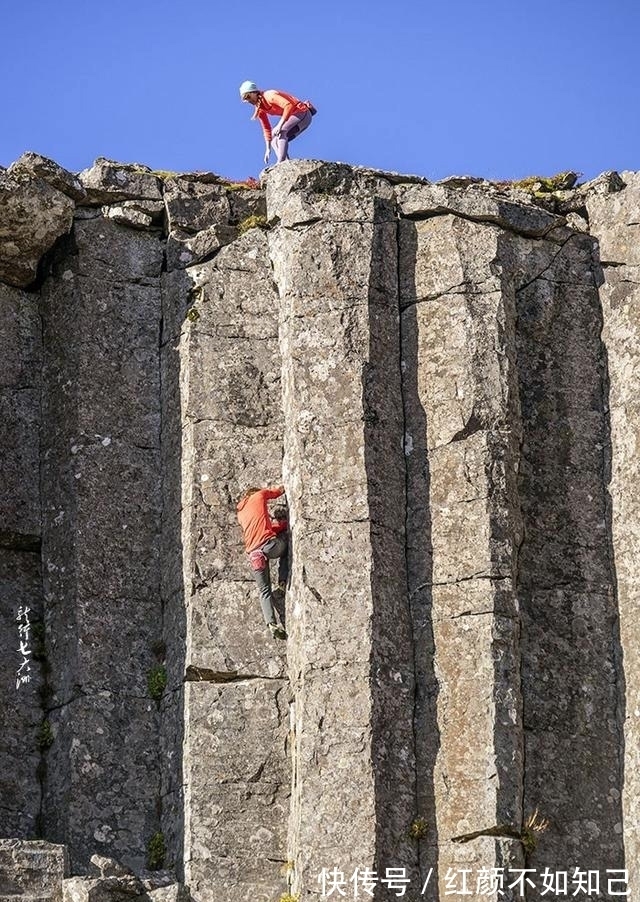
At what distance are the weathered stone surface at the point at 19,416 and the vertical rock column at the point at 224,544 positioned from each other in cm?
167

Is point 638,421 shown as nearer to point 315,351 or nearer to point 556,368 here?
point 556,368

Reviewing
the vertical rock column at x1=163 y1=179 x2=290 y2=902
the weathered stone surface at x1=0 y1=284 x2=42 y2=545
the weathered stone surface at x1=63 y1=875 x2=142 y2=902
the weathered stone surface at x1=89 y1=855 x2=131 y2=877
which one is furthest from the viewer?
the weathered stone surface at x1=0 y1=284 x2=42 y2=545

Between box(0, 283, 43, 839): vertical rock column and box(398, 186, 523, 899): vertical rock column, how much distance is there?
4.57 metres

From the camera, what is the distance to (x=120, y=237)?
87.5 feet

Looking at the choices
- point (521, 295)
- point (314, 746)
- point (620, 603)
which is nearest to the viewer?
point (314, 746)

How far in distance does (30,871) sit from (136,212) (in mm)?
8778

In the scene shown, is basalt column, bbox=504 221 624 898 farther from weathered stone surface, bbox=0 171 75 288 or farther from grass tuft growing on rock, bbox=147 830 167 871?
weathered stone surface, bbox=0 171 75 288

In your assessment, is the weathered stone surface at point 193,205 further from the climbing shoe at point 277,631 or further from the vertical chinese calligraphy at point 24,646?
the climbing shoe at point 277,631

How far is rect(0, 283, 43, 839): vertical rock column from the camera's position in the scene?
24.1 meters

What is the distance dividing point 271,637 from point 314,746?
1.83m

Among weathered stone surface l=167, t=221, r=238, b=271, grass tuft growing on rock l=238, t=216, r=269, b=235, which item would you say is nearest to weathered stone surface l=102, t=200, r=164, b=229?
weathered stone surface l=167, t=221, r=238, b=271

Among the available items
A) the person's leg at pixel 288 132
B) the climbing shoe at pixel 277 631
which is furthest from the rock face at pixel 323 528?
the person's leg at pixel 288 132

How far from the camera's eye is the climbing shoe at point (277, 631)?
79.4 feet

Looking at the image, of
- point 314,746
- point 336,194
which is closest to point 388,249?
point 336,194
